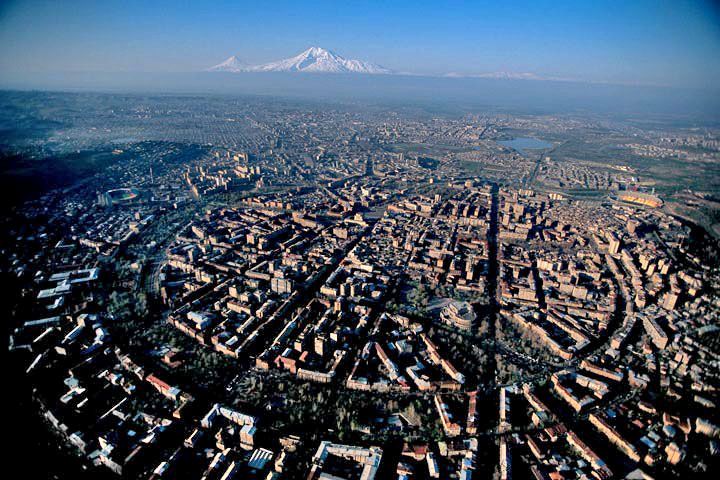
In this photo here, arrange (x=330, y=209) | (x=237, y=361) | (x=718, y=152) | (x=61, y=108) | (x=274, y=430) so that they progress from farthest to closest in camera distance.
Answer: (x=61, y=108) < (x=718, y=152) < (x=330, y=209) < (x=237, y=361) < (x=274, y=430)

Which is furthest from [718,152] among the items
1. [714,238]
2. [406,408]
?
[406,408]

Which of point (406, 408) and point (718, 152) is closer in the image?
point (406, 408)

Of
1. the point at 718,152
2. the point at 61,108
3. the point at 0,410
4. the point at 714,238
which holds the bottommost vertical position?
the point at 0,410

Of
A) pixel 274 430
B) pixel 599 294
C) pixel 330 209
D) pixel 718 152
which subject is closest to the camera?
pixel 274 430

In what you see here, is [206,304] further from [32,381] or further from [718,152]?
[718,152]

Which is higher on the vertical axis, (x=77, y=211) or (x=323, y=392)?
(x=77, y=211)

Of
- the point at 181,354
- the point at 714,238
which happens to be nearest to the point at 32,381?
the point at 181,354

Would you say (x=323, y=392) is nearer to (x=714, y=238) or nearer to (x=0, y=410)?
(x=0, y=410)
